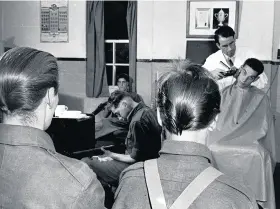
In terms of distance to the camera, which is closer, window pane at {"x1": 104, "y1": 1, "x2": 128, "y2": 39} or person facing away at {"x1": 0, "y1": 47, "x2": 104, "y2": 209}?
person facing away at {"x1": 0, "y1": 47, "x2": 104, "y2": 209}

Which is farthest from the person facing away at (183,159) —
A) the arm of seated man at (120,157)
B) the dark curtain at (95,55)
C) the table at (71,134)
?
the dark curtain at (95,55)

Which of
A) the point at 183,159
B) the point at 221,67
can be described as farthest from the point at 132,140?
the point at 183,159

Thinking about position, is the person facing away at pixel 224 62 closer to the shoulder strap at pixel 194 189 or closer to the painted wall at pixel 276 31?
the painted wall at pixel 276 31

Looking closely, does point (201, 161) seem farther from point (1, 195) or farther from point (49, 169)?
point (1, 195)

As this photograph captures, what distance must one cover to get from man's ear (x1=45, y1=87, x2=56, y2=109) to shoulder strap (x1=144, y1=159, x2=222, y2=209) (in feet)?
1.00

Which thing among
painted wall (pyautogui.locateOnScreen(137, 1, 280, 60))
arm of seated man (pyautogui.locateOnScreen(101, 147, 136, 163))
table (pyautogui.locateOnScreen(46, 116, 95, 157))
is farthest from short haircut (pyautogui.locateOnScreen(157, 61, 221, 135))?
painted wall (pyautogui.locateOnScreen(137, 1, 280, 60))

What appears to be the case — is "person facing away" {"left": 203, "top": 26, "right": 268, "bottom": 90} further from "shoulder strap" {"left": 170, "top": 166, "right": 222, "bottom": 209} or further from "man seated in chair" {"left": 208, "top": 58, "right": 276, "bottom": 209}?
"shoulder strap" {"left": 170, "top": 166, "right": 222, "bottom": 209}

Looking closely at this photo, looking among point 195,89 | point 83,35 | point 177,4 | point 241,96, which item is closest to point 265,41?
point 177,4

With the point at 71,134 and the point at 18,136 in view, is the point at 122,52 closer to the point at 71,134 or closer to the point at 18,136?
the point at 71,134

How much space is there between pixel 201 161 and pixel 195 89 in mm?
195

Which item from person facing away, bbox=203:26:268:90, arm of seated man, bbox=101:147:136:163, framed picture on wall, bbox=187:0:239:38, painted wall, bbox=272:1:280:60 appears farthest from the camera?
framed picture on wall, bbox=187:0:239:38

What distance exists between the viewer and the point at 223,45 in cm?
414

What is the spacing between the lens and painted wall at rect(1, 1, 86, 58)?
19.8ft

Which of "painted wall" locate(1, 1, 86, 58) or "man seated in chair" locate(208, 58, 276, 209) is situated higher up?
"painted wall" locate(1, 1, 86, 58)
